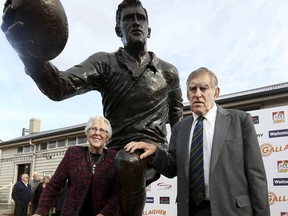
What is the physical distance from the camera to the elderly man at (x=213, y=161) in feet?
6.88

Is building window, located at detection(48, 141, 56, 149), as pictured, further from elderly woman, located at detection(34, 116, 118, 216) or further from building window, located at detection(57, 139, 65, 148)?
elderly woman, located at detection(34, 116, 118, 216)

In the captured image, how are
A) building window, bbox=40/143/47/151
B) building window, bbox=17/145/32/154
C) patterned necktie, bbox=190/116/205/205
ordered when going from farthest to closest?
building window, bbox=17/145/32/154 → building window, bbox=40/143/47/151 → patterned necktie, bbox=190/116/205/205

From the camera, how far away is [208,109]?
236 cm

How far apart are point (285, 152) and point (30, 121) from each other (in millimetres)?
27046

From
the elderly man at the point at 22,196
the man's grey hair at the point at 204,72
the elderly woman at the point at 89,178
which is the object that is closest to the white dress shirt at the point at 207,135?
the man's grey hair at the point at 204,72

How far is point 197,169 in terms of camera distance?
2240 mm

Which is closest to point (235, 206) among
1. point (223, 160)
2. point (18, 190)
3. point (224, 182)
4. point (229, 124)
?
point (224, 182)

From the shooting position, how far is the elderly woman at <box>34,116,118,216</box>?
7.72ft

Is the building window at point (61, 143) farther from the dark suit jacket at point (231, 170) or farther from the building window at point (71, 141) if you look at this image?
the dark suit jacket at point (231, 170)

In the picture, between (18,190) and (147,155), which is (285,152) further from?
(18,190)

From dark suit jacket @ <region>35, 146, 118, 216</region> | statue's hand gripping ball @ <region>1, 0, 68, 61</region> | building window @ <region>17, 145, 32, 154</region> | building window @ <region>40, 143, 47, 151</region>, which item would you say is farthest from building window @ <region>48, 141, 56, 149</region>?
statue's hand gripping ball @ <region>1, 0, 68, 61</region>

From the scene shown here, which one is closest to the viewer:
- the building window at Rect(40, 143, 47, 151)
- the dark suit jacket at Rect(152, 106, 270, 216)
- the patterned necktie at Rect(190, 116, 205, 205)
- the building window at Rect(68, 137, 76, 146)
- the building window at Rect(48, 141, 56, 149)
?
the dark suit jacket at Rect(152, 106, 270, 216)

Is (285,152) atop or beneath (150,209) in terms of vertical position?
atop

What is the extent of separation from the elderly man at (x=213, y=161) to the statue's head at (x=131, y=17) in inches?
19.2
